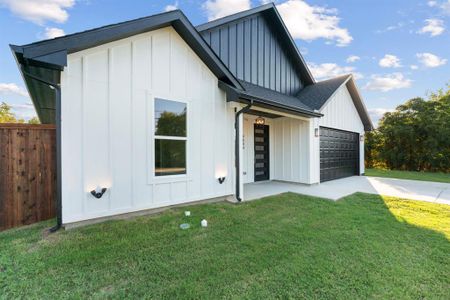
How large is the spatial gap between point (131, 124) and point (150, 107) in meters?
0.58

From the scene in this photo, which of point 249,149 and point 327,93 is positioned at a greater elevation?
point 327,93

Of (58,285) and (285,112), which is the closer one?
(58,285)

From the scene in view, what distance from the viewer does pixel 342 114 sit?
10.7m

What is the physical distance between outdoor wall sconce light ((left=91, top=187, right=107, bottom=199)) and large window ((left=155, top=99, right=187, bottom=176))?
1.10m

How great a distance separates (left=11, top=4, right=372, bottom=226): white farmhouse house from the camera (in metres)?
3.74

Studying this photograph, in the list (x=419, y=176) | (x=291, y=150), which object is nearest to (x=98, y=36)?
(x=291, y=150)

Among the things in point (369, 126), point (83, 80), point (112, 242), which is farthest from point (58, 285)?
point (369, 126)

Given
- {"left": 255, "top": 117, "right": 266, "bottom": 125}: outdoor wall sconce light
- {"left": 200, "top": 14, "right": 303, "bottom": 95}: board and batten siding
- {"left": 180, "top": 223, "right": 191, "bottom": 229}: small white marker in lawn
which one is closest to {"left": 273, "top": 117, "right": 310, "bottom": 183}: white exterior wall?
{"left": 255, "top": 117, "right": 266, "bottom": 125}: outdoor wall sconce light

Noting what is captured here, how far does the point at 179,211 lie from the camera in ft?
→ 15.8

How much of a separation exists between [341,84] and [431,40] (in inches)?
280

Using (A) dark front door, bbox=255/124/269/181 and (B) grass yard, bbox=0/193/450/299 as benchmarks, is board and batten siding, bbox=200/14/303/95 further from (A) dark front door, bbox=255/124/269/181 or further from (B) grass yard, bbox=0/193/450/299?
(B) grass yard, bbox=0/193/450/299

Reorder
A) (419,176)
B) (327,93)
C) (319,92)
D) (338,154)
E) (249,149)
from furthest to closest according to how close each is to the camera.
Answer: (419,176), (338,154), (319,92), (327,93), (249,149)

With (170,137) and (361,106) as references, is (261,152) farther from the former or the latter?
(361,106)

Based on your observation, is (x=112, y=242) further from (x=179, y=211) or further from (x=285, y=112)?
(x=285, y=112)
